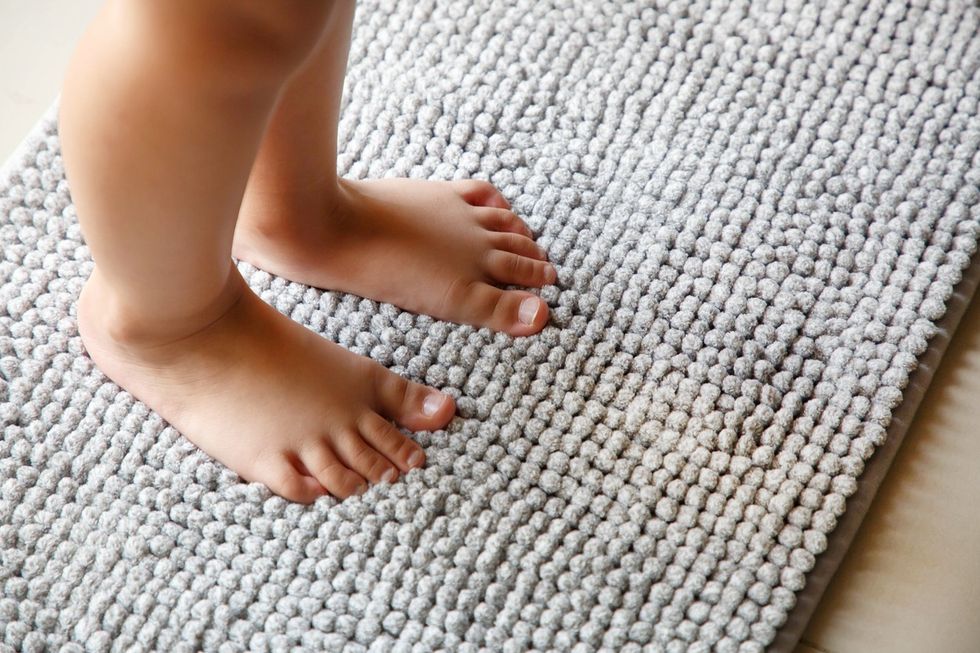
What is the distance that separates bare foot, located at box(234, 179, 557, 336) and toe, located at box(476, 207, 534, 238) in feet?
0.03

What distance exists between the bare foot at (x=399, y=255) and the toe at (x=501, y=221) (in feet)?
0.03

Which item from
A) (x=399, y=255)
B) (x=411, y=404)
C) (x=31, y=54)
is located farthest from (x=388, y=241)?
(x=31, y=54)

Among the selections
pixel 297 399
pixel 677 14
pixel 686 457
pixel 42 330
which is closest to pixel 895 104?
pixel 677 14

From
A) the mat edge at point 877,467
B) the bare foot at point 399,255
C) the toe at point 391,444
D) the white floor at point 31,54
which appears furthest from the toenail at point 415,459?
the white floor at point 31,54

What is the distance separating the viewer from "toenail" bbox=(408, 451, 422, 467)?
0.63 meters

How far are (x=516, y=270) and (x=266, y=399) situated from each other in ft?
0.64

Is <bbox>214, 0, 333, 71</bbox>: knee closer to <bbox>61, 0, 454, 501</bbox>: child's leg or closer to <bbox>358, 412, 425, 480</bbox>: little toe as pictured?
<bbox>61, 0, 454, 501</bbox>: child's leg

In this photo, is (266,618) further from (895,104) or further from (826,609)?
(895,104)

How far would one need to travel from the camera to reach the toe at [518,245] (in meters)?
0.71

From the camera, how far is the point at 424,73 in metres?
0.81

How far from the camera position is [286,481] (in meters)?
0.61

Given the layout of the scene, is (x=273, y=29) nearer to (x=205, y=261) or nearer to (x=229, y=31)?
(x=229, y=31)

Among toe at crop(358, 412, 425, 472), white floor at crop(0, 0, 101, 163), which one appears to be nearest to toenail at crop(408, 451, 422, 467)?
toe at crop(358, 412, 425, 472)

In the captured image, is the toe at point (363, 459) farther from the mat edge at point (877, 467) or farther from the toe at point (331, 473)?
the mat edge at point (877, 467)
